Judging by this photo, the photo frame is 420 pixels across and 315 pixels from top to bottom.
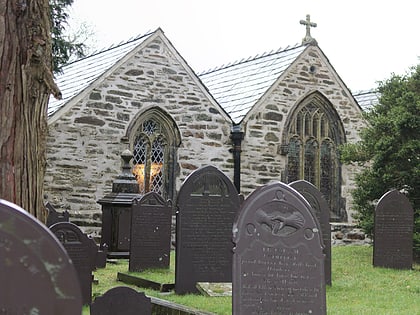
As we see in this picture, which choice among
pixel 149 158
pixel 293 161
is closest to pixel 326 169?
pixel 293 161

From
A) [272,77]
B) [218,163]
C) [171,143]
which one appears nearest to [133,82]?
[171,143]

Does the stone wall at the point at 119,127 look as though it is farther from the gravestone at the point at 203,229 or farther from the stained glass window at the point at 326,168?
the gravestone at the point at 203,229

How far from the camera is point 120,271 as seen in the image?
1177 centimetres

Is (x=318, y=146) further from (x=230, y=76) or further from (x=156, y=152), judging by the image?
(x=156, y=152)

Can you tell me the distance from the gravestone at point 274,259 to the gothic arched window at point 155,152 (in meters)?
11.7

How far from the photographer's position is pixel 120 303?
6.39 metres

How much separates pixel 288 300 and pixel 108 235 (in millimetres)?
8947

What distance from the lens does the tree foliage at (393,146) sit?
47.5ft

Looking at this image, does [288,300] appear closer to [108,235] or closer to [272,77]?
[108,235]

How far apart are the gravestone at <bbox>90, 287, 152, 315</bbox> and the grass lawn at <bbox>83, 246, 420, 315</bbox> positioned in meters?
1.51

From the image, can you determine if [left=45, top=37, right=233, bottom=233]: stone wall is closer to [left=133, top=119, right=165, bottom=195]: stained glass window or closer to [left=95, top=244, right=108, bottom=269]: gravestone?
[left=133, top=119, right=165, bottom=195]: stained glass window

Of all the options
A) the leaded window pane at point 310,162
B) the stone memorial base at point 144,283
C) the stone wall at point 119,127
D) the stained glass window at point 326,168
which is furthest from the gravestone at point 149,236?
the stained glass window at point 326,168

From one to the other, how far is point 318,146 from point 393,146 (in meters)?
4.94

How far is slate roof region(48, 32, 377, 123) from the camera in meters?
17.3
